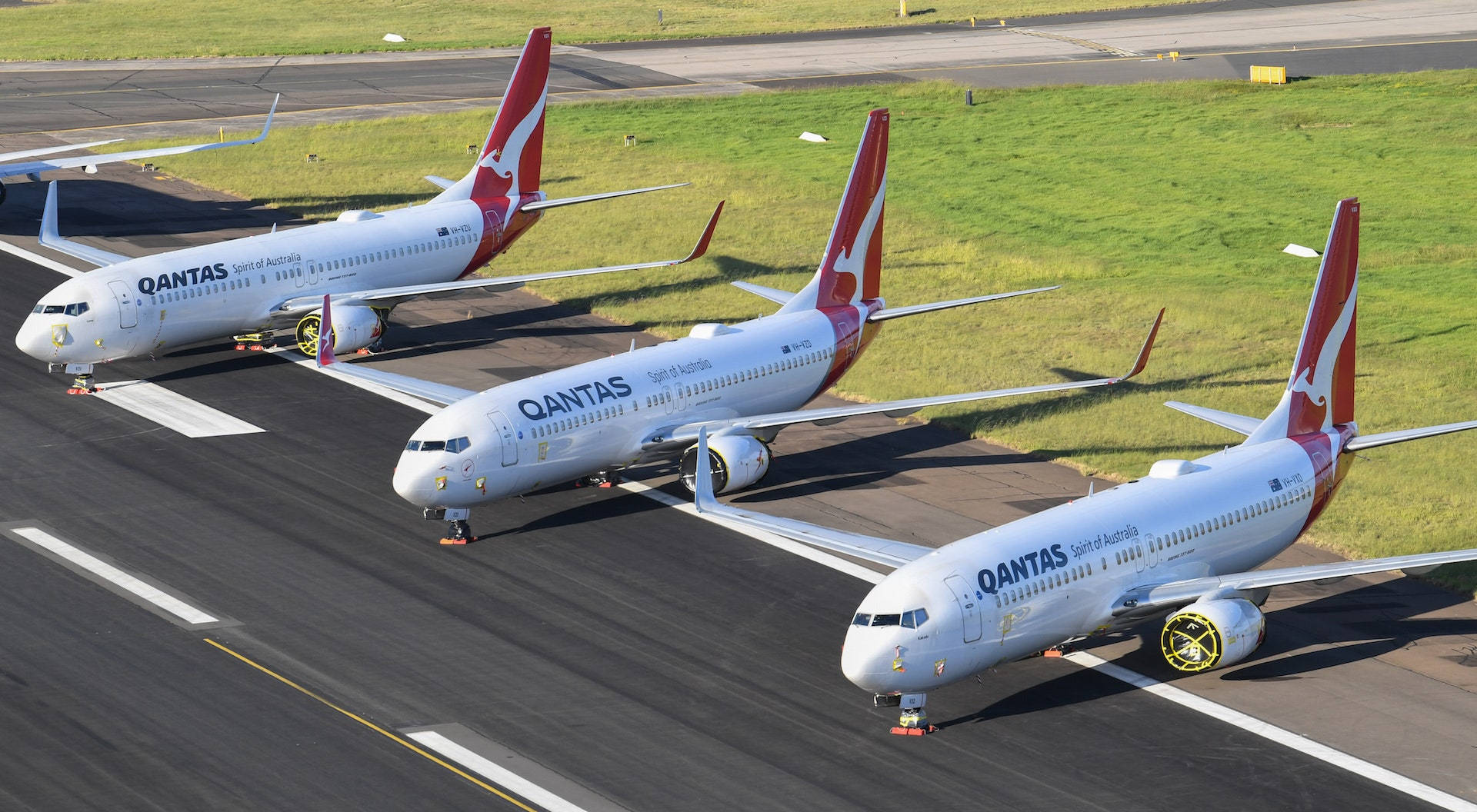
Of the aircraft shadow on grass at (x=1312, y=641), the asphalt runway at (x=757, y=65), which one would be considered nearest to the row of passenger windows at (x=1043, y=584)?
the aircraft shadow on grass at (x=1312, y=641)

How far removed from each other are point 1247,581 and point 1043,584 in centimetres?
571

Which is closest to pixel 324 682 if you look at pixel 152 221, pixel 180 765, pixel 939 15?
pixel 180 765

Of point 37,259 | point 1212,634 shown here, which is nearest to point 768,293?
point 1212,634

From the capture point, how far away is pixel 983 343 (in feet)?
249

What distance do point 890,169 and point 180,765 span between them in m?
74.2

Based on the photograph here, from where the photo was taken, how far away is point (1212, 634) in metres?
44.2

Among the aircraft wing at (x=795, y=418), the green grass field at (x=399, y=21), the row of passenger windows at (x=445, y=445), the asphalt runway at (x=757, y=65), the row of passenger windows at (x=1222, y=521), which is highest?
the green grass field at (x=399, y=21)

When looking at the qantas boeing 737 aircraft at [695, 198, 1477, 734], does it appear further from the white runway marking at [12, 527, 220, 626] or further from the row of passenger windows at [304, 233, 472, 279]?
the row of passenger windows at [304, 233, 472, 279]

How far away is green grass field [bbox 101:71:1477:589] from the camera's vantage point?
6706cm

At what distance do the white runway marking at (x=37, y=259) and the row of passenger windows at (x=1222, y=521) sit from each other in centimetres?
5670

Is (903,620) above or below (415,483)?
below

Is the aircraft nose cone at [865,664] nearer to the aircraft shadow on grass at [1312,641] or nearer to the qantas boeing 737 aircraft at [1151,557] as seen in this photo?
the qantas boeing 737 aircraft at [1151,557]

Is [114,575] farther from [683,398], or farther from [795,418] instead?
[795,418]

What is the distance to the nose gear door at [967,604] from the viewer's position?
1622 inches
